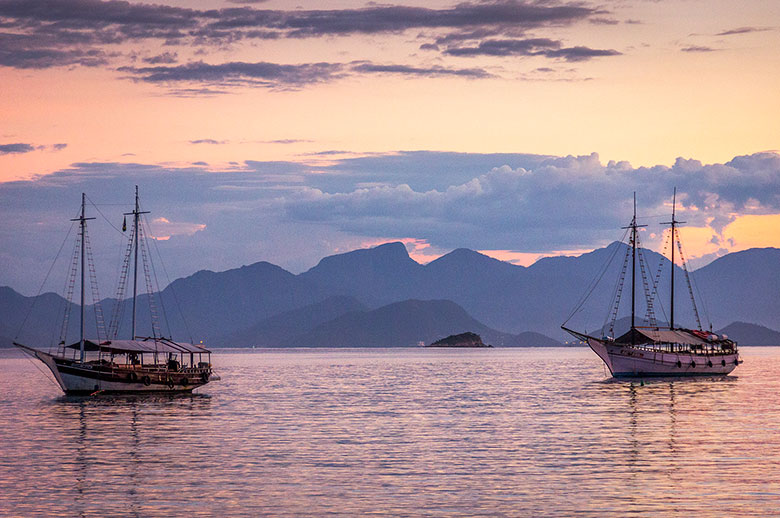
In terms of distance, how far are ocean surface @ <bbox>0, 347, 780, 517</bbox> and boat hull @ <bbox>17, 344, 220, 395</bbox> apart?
28.7 ft

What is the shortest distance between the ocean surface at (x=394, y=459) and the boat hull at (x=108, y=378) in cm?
874

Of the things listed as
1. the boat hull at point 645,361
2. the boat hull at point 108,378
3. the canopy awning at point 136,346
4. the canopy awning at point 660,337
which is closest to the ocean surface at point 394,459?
the canopy awning at point 136,346

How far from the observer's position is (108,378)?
99.1 meters

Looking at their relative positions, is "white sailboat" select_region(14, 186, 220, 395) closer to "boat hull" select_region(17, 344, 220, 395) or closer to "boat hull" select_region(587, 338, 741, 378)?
"boat hull" select_region(17, 344, 220, 395)

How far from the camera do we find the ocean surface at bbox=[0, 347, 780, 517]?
34.6 metres

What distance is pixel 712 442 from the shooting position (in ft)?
179

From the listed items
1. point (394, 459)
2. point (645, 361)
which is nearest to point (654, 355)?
point (645, 361)

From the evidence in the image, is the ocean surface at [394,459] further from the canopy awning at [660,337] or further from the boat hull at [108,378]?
the canopy awning at [660,337]

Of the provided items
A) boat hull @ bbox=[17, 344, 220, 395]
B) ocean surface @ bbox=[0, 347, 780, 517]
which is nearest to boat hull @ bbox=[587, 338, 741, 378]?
ocean surface @ bbox=[0, 347, 780, 517]

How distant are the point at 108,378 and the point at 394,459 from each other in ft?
194

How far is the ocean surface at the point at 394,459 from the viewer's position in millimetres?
34594

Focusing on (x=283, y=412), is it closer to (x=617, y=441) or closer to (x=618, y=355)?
(x=617, y=441)

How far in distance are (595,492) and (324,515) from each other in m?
10.9

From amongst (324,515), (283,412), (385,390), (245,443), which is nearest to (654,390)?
(385,390)
